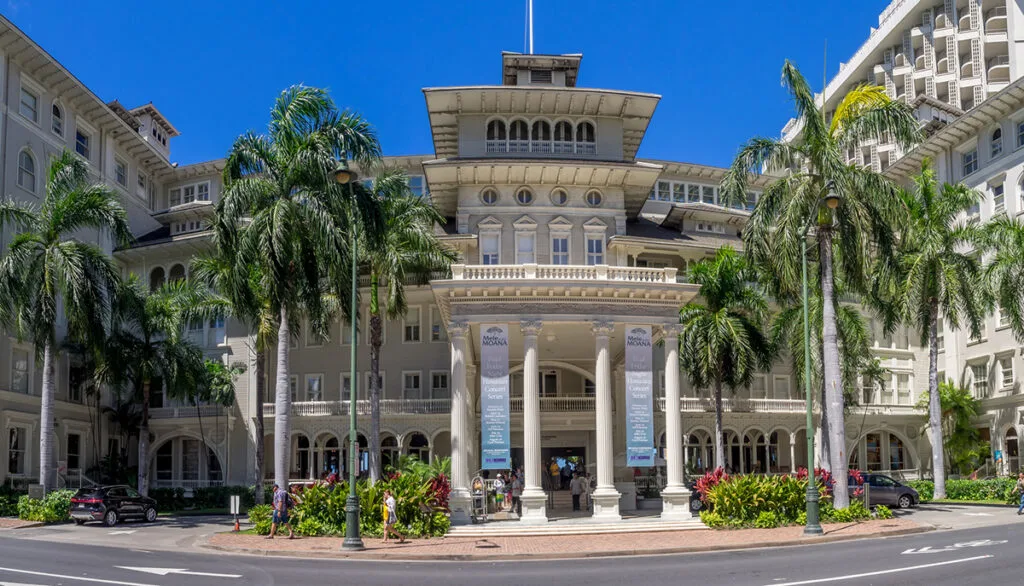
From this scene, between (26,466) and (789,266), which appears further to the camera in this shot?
(26,466)

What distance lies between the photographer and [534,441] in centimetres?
3256

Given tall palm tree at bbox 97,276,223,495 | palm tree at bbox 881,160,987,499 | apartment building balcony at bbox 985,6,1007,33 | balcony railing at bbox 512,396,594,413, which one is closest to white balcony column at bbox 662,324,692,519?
palm tree at bbox 881,160,987,499

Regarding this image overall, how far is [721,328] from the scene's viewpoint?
43.4 metres

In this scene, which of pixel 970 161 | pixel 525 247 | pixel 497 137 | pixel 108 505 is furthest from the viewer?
pixel 970 161

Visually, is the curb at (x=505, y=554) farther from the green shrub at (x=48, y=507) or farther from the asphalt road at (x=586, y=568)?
the green shrub at (x=48, y=507)

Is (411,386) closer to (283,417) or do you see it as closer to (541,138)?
(541,138)

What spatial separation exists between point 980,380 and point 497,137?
3110cm

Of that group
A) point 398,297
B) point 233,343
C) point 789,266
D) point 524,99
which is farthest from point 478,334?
point 233,343

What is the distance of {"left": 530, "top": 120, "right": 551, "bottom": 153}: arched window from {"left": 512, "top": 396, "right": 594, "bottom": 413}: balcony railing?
13.0 m

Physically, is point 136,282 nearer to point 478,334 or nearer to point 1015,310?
point 478,334

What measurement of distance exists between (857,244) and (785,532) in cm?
1119

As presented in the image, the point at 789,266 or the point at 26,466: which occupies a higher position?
the point at 789,266

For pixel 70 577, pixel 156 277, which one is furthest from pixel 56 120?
pixel 70 577

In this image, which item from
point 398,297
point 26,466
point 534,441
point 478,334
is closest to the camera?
point 534,441
